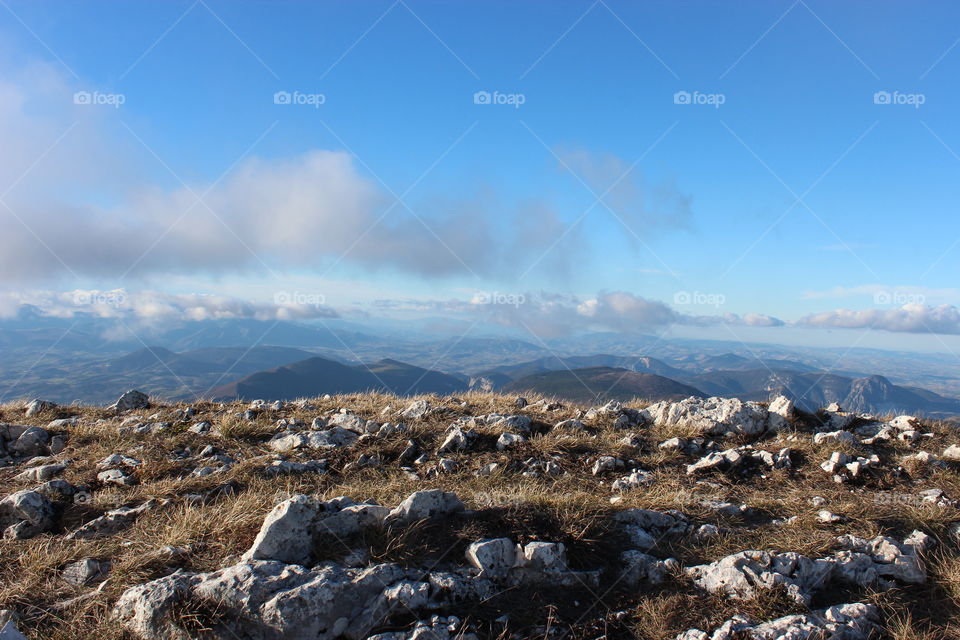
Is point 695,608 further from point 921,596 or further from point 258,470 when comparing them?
point 258,470

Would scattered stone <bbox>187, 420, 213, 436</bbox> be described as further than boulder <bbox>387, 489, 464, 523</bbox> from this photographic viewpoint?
Yes

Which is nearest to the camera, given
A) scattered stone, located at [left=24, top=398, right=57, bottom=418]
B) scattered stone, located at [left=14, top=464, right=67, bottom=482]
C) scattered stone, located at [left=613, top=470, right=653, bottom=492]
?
scattered stone, located at [left=613, top=470, right=653, bottom=492]

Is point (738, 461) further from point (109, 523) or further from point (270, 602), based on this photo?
point (109, 523)

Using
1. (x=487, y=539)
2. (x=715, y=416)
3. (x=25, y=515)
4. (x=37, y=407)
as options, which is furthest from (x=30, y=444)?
(x=715, y=416)

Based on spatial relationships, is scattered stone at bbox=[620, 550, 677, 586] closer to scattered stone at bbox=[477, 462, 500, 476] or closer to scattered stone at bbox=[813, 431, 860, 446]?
scattered stone at bbox=[477, 462, 500, 476]

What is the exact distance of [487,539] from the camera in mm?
5992

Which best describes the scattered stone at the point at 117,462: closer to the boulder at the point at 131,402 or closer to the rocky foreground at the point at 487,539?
the rocky foreground at the point at 487,539

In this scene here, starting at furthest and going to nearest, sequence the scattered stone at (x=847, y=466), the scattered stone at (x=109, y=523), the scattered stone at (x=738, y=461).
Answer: the scattered stone at (x=738, y=461) → the scattered stone at (x=847, y=466) → the scattered stone at (x=109, y=523)

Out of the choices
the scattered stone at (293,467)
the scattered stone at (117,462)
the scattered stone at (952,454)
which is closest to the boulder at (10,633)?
the scattered stone at (293,467)

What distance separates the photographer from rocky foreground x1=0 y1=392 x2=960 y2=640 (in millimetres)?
4844

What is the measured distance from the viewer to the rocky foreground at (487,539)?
484 centimetres

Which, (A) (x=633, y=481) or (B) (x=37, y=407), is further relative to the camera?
(B) (x=37, y=407)

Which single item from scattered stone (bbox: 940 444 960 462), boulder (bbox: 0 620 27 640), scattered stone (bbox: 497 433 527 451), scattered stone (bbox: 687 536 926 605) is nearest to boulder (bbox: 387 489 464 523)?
scattered stone (bbox: 687 536 926 605)

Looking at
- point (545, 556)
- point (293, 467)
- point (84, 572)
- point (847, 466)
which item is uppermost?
point (847, 466)
